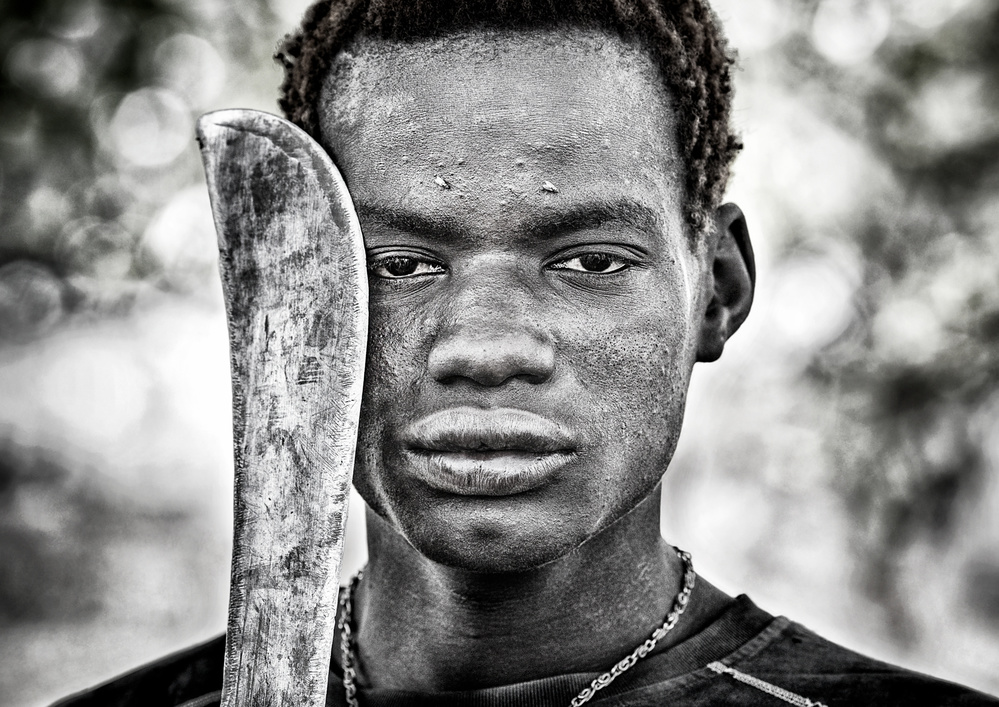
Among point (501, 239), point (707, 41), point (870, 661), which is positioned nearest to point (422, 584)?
point (501, 239)

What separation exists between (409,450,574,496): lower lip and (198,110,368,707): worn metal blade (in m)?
0.22

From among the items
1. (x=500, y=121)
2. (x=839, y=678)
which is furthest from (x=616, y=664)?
(x=500, y=121)

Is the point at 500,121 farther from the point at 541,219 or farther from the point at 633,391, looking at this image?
the point at 633,391

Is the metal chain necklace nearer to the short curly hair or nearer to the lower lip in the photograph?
the lower lip

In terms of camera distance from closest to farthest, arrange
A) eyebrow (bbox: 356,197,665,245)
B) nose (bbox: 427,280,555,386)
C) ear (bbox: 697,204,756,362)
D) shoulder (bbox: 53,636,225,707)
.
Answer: nose (bbox: 427,280,555,386) → eyebrow (bbox: 356,197,665,245) → ear (bbox: 697,204,756,362) → shoulder (bbox: 53,636,225,707)

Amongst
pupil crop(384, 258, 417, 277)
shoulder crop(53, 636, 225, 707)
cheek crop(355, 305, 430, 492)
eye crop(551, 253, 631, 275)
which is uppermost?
eye crop(551, 253, 631, 275)

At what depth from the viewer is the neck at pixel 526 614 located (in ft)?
9.20

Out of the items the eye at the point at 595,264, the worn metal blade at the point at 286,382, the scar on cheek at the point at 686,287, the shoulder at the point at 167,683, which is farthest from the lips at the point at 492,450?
the shoulder at the point at 167,683

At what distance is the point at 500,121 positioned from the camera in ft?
8.35

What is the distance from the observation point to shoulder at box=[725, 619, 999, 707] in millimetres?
2744

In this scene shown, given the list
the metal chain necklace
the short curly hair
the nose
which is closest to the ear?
the short curly hair

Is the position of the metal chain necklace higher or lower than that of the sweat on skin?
lower

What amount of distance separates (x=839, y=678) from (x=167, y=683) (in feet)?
5.57

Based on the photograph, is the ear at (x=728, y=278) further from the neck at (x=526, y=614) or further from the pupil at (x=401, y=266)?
the pupil at (x=401, y=266)
